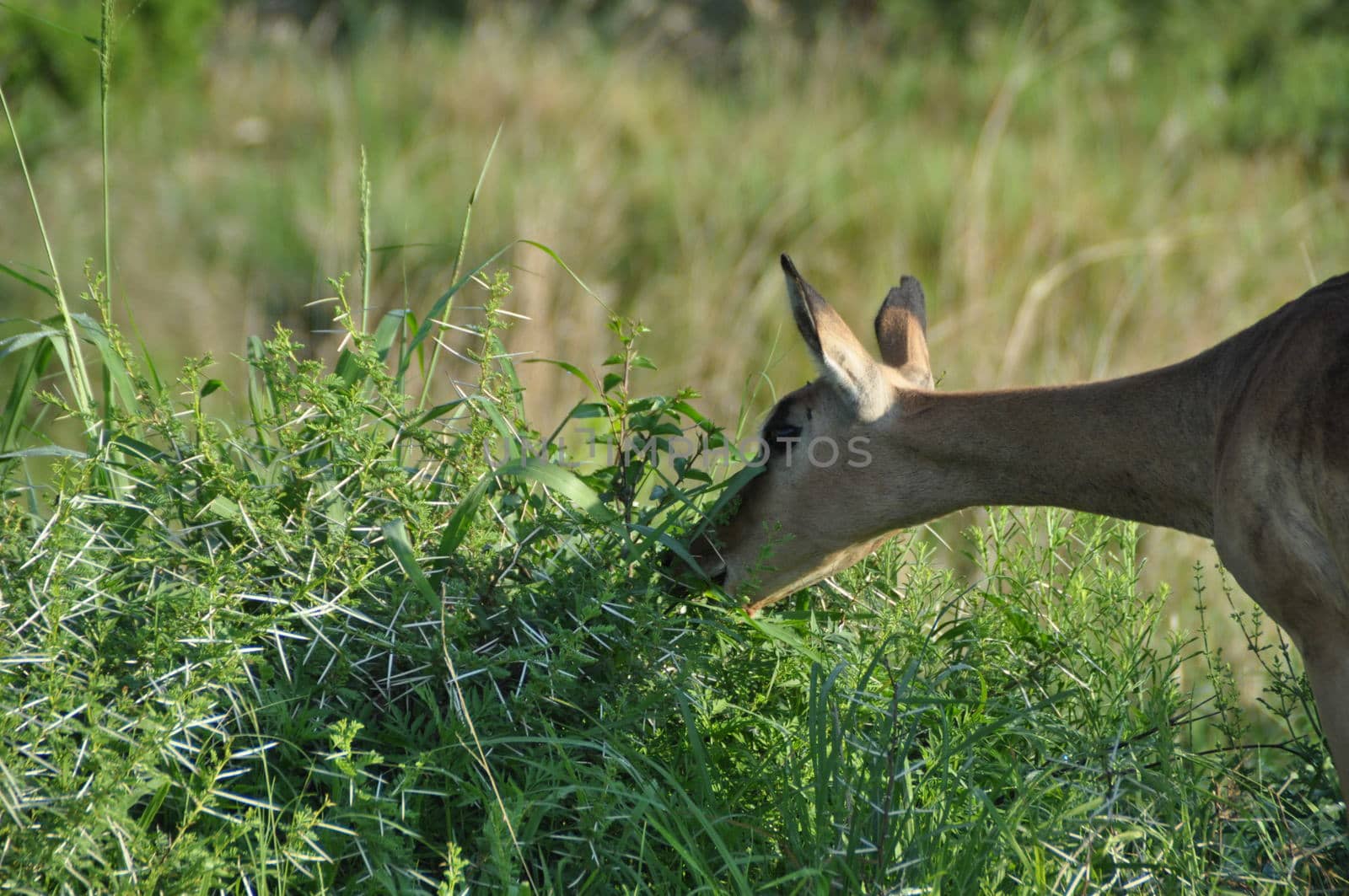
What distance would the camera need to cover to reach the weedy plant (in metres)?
2.38

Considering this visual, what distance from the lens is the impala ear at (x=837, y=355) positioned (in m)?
3.17

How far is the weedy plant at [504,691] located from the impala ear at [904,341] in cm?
54

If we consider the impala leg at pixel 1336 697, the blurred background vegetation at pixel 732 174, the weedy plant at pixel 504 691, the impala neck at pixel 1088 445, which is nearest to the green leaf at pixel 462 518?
the weedy plant at pixel 504 691

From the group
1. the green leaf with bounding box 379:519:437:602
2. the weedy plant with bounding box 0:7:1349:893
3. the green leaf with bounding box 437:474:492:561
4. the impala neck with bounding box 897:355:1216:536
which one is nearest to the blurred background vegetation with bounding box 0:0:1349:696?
the impala neck with bounding box 897:355:1216:536

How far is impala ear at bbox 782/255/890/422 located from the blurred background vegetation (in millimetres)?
2522

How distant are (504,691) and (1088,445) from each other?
5.09 feet

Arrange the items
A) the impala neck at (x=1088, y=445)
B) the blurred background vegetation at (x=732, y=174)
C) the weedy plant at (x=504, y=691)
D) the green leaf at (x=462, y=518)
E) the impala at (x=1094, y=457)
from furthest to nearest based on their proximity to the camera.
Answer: the blurred background vegetation at (x=732, y=174) < the impala neck at (x=1088, y=445) < the green leaf at (x=462, y=518) < the impala at (x=1094, y=457) < the weedy plant at (x=504, y=691)

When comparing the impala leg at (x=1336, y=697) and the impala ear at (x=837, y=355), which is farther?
the impala ear at (x=837, y=355)

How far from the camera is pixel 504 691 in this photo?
113 inches

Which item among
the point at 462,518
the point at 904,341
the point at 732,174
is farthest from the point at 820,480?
the point at 732,174

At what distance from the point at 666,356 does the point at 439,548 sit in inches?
198

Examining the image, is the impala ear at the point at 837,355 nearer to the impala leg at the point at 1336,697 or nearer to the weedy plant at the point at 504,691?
the weedy plant at the point at 504,691

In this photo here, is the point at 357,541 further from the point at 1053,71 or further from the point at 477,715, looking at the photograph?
A: the point at 1053,71

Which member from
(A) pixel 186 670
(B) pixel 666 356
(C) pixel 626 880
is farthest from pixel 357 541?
(B) pixel 666 356
